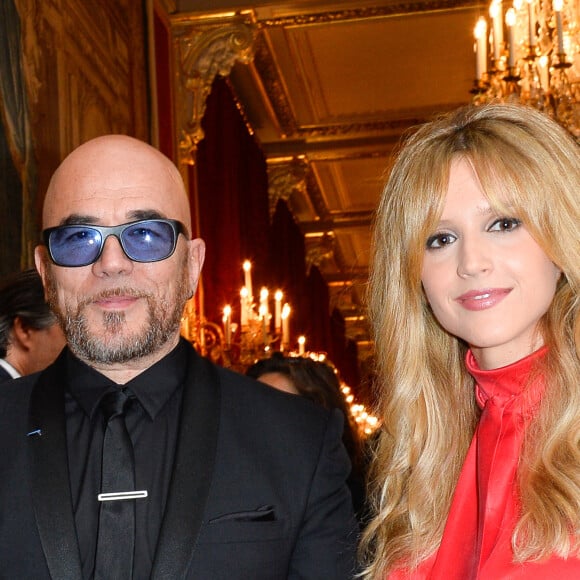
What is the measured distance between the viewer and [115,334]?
7.84 feet

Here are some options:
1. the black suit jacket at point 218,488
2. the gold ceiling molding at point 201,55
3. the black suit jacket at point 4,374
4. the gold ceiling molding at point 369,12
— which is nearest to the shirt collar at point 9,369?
the black suit jacket at point 4,374

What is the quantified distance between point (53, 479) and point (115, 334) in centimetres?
36

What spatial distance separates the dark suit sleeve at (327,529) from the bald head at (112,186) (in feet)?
2.31

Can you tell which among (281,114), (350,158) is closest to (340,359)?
(350,158)

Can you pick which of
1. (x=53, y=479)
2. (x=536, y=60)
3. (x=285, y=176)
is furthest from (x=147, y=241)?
(x=285, y=176)

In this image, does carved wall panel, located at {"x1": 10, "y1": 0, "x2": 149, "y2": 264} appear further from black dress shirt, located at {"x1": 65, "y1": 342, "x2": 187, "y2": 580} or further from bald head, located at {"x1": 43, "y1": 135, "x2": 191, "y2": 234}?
black dress shirt, located at {"x1": 65, "y1": 342, "x2": 187, "y2": 580}

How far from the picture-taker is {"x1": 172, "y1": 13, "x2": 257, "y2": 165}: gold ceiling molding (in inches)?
374

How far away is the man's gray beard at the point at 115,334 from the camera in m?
2.38

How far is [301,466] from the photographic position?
2465 millimetres

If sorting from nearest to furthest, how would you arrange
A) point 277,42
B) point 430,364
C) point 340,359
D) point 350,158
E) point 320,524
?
point 320,524, point 430,364, point 277,42, point 350,158, point 340,359

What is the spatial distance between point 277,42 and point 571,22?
411 cm

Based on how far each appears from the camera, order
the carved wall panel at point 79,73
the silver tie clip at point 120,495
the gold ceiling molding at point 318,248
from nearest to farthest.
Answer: the silver tie clip at point 120,495 → the carved wall panel at point 79,73 → the gold ceiling molding at point 318,248

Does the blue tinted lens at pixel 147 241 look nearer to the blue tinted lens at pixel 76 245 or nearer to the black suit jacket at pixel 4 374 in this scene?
the blue tinted lens at pixel 76 245

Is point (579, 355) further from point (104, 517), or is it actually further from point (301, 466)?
point (104, 517)
